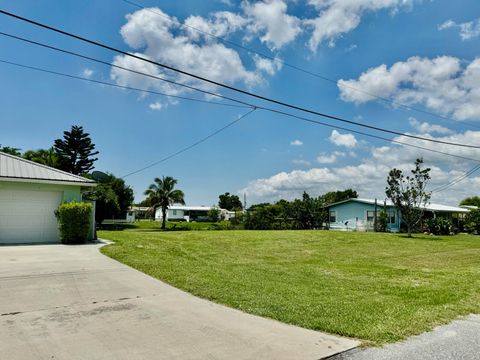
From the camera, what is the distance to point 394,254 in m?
17.1

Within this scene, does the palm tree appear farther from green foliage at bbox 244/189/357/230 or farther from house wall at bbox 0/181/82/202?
house wall at bbox 0/181/82/202

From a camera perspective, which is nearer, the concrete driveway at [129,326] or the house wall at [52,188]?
the concrete driveway at [129,326]

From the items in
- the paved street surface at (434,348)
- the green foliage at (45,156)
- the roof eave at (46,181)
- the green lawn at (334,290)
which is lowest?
the paved street surface at (434,348)

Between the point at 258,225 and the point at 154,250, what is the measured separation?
26.3 meters

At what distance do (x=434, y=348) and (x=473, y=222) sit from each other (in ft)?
122

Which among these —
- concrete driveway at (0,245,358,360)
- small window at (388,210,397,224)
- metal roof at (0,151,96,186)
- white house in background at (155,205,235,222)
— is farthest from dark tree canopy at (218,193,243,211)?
concrete driveway at (0,245,358,360)

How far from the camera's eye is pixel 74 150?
49.4m

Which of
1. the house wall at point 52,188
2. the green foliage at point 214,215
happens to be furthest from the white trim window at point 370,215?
the green foliage at point 214,215

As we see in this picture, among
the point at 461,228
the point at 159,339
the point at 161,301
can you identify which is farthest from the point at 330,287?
the point at 461,228

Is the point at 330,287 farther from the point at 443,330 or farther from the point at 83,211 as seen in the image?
the point at 83,211

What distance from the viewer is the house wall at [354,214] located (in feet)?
120

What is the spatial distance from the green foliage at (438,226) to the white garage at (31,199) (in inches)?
1139

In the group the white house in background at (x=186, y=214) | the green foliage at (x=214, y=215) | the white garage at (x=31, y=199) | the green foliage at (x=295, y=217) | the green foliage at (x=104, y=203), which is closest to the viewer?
the white garage at (x=31, y=199)

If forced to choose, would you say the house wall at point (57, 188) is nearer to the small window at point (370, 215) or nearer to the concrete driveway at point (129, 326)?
the concrete driveway at point (129, 326)
